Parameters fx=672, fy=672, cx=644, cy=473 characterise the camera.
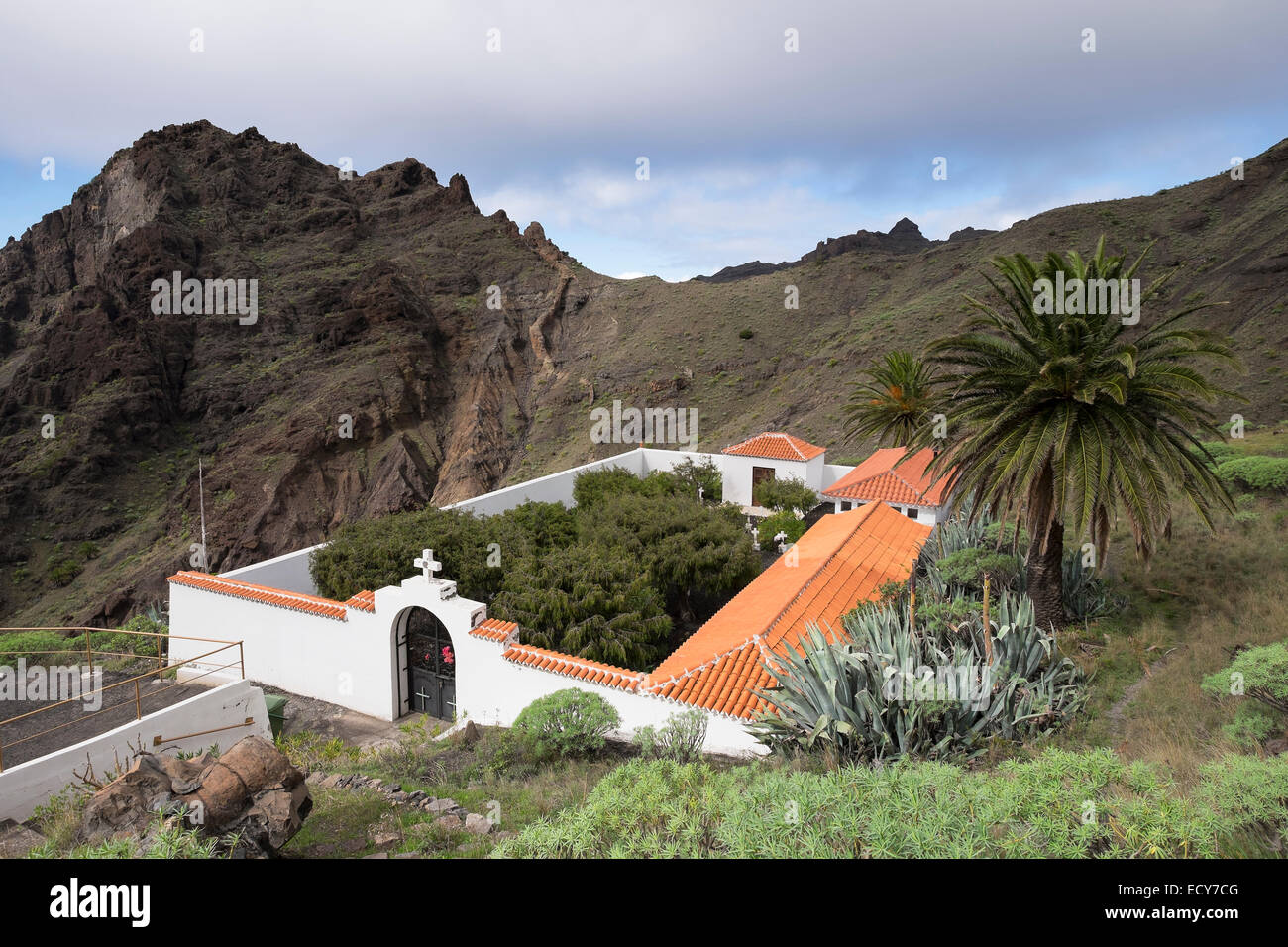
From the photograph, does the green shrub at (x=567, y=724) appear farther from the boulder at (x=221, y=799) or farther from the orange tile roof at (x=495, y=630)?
the boulder at (x=221, y=799)

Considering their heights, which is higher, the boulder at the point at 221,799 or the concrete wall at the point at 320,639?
the boulder at the point at 221,799

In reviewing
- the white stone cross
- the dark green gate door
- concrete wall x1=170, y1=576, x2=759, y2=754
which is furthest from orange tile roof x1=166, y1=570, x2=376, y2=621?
the white stone cross

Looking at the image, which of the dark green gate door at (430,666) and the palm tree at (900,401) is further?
the palm tree at (900,401)

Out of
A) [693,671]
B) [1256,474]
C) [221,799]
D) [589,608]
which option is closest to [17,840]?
[221,799]

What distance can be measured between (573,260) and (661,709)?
55843 millimetres

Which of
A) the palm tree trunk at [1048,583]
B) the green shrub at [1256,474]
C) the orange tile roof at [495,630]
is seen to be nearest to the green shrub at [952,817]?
the palm tree trunk at [1048,583]

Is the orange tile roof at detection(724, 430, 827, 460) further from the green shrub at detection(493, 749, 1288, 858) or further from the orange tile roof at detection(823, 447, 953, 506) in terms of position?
the green shrub at detection(493, 749, 1288, 858)

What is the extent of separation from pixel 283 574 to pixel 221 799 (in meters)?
11.5

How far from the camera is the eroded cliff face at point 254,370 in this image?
35.8m

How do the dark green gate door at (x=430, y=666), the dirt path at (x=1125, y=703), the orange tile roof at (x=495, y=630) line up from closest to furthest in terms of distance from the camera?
1. the dirt path at (x=1125, y=703)
2. the orange tile roof at (x=495, y=630)
3. the dark green gate door at (x=430, y=666)

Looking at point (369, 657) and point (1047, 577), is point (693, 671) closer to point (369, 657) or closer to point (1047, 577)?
point (1047, 577)

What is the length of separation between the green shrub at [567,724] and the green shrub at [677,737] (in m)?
0.56

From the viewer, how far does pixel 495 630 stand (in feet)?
36.1
